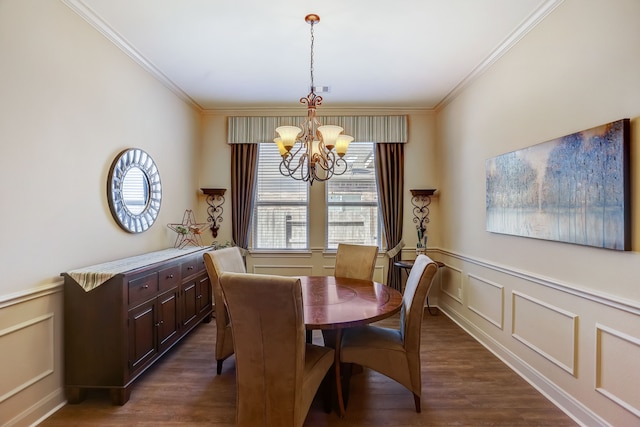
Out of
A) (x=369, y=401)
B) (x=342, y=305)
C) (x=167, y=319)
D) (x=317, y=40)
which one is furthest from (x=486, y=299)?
(x=167, y=319)

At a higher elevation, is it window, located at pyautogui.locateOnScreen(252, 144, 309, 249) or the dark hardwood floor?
window, located at pyautogui.locateOnScreen(252, 144, 309, 249)

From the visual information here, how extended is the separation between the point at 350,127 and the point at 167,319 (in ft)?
10.4

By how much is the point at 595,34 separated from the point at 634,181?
0.94 metres

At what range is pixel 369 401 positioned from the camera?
7.34 ft

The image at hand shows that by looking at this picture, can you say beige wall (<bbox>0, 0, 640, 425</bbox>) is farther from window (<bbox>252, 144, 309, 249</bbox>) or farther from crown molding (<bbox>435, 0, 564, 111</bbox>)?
window (<bbox>252, 144, 309, 249</bbox>)

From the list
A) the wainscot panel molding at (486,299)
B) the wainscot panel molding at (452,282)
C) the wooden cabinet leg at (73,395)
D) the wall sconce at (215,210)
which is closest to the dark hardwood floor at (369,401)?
the wooden cabinet leg at (73,395)

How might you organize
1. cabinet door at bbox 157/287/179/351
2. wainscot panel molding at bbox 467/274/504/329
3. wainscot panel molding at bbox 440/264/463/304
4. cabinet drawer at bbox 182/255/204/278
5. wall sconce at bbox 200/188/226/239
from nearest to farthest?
cabinet door at bbox 157/287/179/351
wainscot panel molding at bbox 467/274/504/329
cabinet drawer at bbox 182/255/204/278
wainscot panel molding at bbox 440/264/463/304
wall sconce at bbox 200/188/226/239

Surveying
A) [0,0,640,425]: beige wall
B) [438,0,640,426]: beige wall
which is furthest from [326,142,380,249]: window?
[0,0,640,425]: beige wall

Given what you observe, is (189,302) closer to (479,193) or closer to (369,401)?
(369,401)

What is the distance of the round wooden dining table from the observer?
1845 millimetres

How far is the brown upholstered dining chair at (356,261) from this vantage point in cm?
314

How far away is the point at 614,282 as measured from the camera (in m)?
1.79

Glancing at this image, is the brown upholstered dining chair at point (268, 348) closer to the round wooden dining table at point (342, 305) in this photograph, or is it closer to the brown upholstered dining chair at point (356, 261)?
the round wooden dining table at point (342, 305)

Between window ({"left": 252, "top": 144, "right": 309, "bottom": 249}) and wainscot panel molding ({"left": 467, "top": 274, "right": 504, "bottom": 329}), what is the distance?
2140 millimetres
